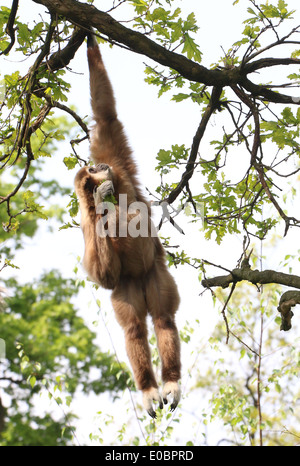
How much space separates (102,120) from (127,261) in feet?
5.27

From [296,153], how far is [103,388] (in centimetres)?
2005

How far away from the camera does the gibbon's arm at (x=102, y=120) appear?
229 inches

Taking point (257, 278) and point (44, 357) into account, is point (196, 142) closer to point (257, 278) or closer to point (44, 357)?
point (257, 278)

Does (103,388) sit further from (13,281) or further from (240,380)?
(240,380)

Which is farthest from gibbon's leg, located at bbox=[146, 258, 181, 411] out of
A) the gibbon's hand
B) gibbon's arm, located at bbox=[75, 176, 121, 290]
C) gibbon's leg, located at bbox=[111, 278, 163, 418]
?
the gibbon's hand

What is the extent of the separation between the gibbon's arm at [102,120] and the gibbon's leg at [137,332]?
50.7 inches

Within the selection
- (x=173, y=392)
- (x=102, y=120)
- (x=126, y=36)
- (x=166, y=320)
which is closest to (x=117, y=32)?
(x=126, y=36)

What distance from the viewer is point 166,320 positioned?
5309 mm

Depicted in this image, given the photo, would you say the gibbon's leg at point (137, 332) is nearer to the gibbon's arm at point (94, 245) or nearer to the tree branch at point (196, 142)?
the gibbon's arm at point (94, 245)

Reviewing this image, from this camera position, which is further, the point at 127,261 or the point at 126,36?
the point at 127,261

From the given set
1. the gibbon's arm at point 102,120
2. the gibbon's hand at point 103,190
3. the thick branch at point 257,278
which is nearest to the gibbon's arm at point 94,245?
the gibbon's hand at point 103,190

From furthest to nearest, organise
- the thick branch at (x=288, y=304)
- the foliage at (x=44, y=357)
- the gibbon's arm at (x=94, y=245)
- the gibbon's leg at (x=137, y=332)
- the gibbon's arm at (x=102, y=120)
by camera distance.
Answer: the foliage at (x=44, y=357) → the gibbon's arm at (x=102, y=120) → the gibbon's arm at (x=94, y=245) → the gibbon's leg at (x=137, y=332) → the thick branch at (x=288, y=304)

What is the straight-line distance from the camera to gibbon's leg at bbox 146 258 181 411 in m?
5.04

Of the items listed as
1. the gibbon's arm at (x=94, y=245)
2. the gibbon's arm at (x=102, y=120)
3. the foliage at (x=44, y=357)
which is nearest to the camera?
the gibbon's arm at (x=94, y=245)
